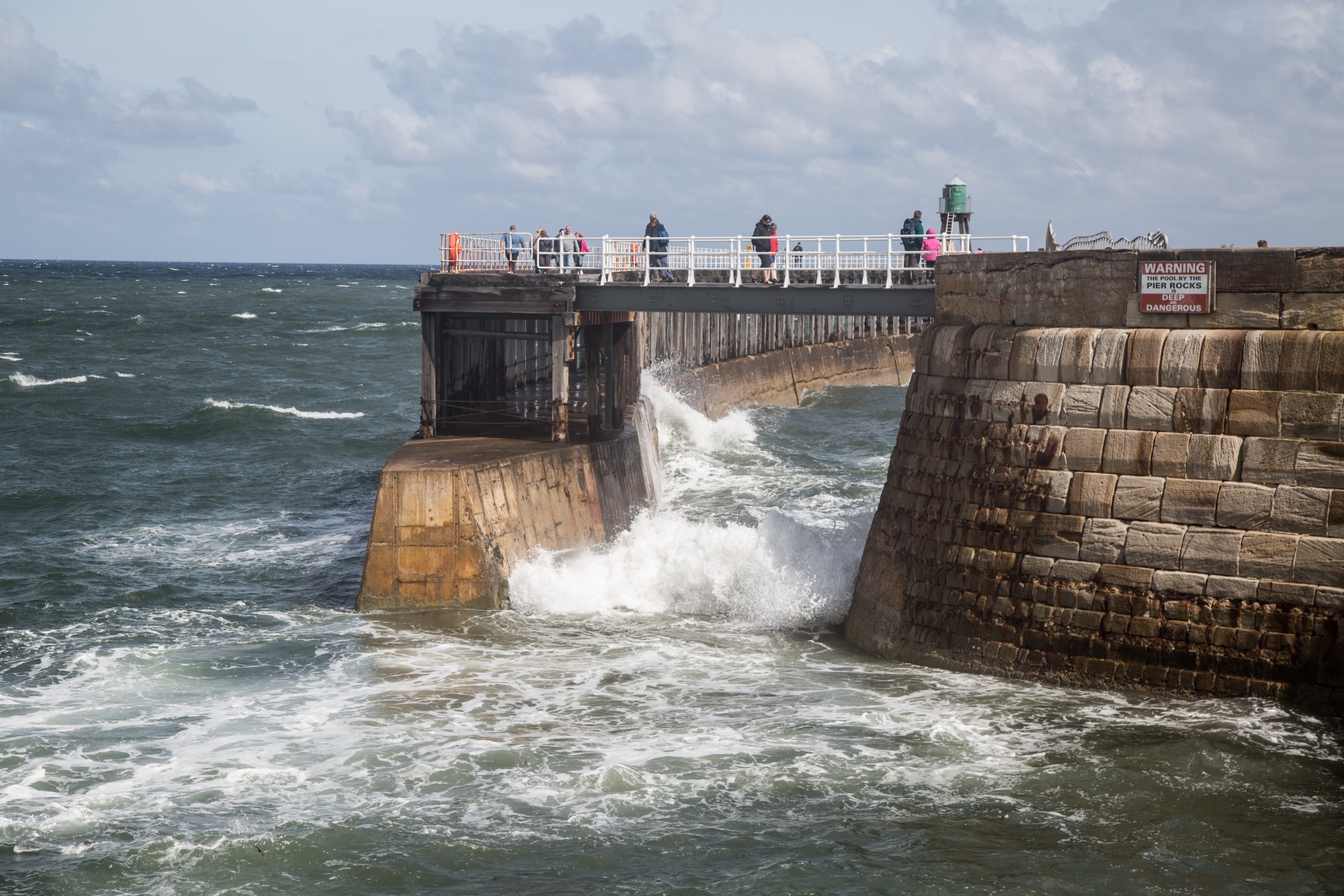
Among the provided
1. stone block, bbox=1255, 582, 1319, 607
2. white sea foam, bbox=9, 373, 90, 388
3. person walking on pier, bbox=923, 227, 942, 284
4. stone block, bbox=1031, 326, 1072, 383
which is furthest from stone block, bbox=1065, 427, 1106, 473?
white sea foam, bbox=9, 373, 90, 388

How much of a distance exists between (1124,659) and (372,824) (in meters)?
8.32

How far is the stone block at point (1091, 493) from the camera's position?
14414mm

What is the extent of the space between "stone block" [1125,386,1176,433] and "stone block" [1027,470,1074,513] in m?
0.92

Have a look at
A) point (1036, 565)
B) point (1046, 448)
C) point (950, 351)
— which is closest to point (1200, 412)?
point (1046, 448)

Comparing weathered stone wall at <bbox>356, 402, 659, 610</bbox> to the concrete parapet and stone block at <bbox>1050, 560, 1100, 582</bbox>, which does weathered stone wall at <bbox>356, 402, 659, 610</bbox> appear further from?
stone block at <bbox>1050, 560, 1100, 582</bbox>

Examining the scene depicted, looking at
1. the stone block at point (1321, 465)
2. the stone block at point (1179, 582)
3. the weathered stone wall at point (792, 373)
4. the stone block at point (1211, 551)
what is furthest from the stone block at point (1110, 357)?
the weathered stone wall at point (792, 373)

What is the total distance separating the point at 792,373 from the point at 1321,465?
124ft

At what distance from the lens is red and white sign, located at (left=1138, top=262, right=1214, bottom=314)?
46.5 feet

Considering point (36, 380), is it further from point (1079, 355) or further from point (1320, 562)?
point (1320, 562)

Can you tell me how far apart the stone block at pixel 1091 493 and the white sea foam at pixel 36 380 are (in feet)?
135

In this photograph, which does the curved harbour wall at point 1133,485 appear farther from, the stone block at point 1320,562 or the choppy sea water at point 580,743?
the choppy sea water at point 580,743

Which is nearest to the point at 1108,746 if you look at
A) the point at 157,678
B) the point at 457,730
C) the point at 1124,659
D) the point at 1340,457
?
the point at 1124,659

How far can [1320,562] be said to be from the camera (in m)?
13.3

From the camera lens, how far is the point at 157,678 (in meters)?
15.9
